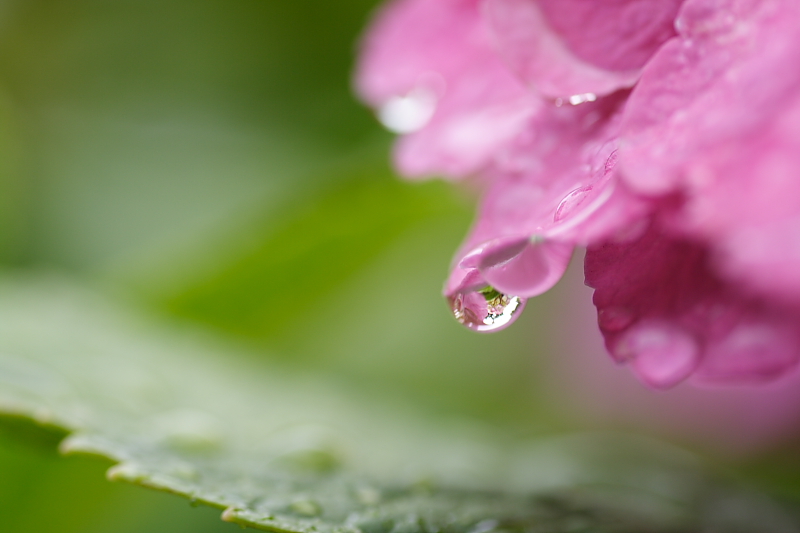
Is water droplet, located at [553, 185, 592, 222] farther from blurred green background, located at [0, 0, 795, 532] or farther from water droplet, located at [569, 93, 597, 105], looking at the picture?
blurred green background, located at [0, 0, 795, 532]

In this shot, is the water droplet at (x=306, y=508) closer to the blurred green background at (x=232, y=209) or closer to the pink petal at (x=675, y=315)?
the pink petal at (x=675, y=315)

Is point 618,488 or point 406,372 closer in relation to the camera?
point 618,488

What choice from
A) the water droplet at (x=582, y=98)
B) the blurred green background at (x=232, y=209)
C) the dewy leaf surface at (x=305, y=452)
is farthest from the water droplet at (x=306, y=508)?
the blurred green background at (x=232, y=209)

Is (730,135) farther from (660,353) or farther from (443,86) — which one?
(443,86)

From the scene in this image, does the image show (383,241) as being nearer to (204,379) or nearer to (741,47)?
(204,379)

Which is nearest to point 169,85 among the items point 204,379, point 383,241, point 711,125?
point 383,241

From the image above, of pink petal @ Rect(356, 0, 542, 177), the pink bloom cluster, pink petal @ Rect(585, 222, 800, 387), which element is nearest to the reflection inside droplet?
pink petal @ Rect(356, 0, 542, 177)

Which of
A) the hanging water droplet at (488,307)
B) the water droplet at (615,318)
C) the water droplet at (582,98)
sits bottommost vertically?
the water droplet at (615,318)
